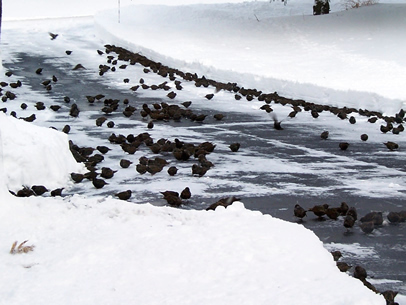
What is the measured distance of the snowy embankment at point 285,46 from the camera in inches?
361

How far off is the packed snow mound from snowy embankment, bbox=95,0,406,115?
17.0ft

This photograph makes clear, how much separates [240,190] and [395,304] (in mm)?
2097

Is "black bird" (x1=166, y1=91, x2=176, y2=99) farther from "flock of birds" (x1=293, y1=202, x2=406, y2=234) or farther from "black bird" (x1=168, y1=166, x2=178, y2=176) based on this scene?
"flock of birds" (x1=293, y1=202, x2=406, y2=234)

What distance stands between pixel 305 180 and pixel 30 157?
2232 millimetres

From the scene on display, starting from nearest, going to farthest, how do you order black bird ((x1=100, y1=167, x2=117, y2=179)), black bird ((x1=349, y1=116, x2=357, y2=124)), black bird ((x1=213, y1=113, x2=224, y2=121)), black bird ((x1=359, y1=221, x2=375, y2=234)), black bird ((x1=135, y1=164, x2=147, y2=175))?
black bird ((x1=359, y1=221, x2=375, y2=234)) → black bird ((x1=100, y1=167, x2=117, y2=179)) → black bird ((x1=135, y1=164, x2=147, y2=175)) → black bird ((x1=349, y1=116, x2=357, y2=124)) → black bird ((x1=213, y1=113, x2=224, y2=121))

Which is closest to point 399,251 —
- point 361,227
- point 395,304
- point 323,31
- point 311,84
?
point 361,227

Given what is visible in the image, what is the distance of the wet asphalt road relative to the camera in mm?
3377

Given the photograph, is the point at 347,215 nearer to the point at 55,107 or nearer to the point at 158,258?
the point at 158,258

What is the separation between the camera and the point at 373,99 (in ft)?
27.5

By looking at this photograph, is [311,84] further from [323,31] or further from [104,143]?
[323,31]

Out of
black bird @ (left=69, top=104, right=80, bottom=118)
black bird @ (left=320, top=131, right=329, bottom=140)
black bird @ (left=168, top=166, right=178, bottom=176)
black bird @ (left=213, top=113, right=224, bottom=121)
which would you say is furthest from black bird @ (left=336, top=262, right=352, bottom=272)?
black bird @ (left=69, top=104, right=80, bottom=118)

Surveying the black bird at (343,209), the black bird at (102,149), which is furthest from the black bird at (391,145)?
the black bird at (102,149)

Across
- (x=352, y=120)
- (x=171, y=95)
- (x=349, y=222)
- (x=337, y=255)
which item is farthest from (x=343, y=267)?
(x=171, y=95)

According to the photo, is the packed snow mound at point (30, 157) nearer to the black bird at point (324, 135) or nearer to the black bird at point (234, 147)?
the black bird at point (234, 147)
